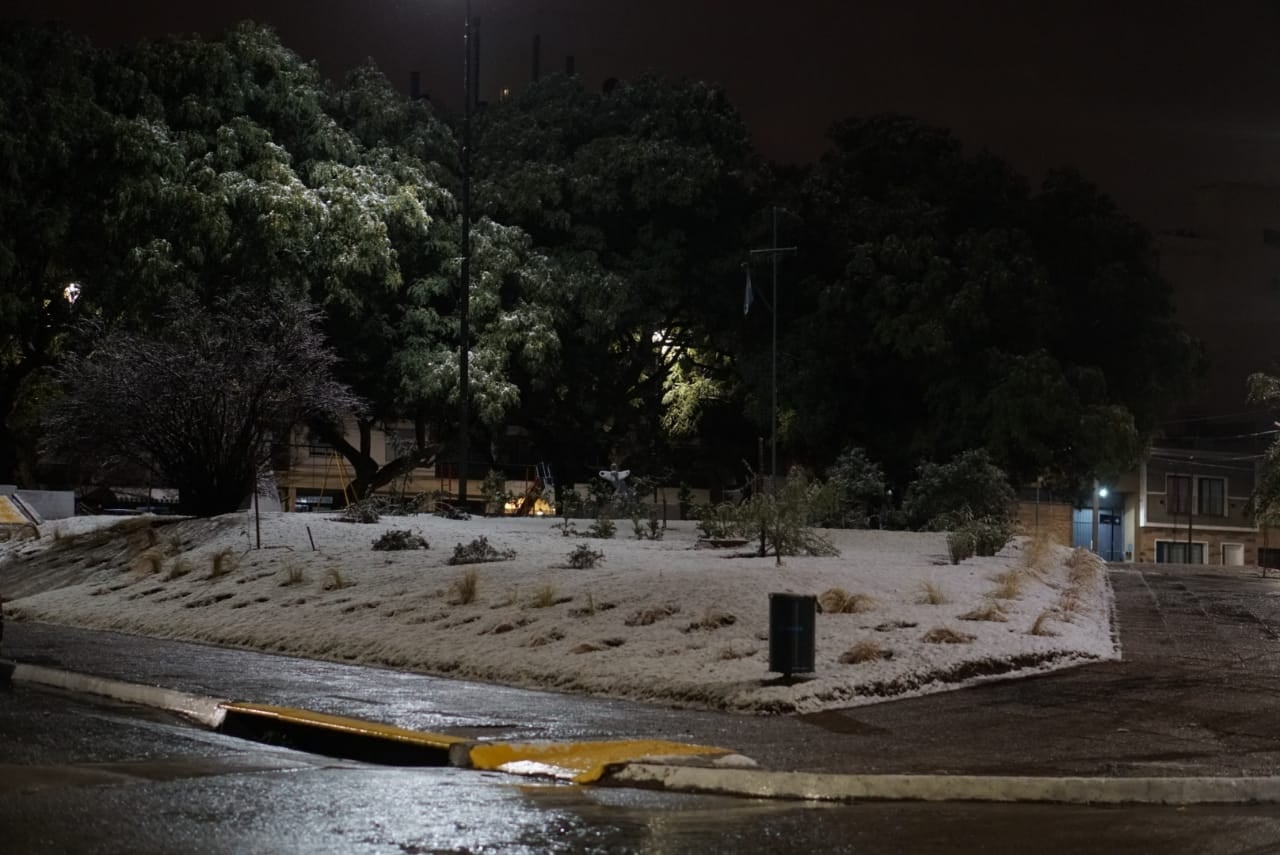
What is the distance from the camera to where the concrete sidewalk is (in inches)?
372

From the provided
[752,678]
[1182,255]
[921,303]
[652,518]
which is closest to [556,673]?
[752,678]

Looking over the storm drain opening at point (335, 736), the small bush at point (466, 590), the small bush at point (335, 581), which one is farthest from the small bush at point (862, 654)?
the small bush at point (335, 581)

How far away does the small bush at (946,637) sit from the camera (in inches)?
562

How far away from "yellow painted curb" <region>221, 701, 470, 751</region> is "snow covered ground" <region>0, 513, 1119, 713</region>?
2894mm

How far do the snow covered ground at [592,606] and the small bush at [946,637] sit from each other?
0.03m

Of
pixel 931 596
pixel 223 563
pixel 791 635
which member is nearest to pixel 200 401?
pixel 223 563

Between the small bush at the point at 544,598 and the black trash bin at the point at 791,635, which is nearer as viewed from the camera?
the black trash bin at the point at 791,635

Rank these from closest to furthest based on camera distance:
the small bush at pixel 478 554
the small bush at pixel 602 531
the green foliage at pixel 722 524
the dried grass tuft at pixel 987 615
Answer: the dried grass tuft at pixel 987 615
the small bush at pixel 478 554
the green foliage at pixel 722 524
the small bush at pixel 602 531

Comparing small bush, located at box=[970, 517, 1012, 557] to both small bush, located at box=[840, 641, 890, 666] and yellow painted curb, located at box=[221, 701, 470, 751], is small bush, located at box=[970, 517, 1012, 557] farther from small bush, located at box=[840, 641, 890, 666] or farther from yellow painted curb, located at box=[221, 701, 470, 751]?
yellow painted curb, located at box=[221, 701, 470, 751]

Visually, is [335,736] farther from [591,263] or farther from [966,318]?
[591,263]

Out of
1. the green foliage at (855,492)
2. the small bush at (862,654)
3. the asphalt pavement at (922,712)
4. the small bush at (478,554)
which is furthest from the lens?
the green foliage at (855,492)

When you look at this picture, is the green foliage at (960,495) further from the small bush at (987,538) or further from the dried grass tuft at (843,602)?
the dried grass tuft at (843,602)

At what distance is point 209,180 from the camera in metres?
32.6

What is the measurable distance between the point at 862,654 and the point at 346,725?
4.95 metres
